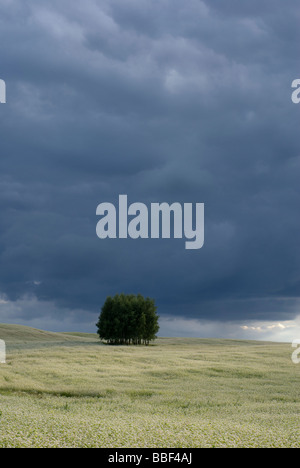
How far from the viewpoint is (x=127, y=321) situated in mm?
88188

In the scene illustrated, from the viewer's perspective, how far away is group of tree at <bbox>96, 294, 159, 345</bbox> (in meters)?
87.3

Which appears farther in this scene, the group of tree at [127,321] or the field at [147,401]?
the group of tree at [127,321]

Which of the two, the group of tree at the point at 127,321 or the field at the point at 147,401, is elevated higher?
the group of tree at the point at 127,321

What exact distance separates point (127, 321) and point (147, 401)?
62.5 meters

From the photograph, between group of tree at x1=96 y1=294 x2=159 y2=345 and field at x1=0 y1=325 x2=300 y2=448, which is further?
group of tree at x1=96 y1=294 x2=159 y2=345

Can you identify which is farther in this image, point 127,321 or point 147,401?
point 127,321

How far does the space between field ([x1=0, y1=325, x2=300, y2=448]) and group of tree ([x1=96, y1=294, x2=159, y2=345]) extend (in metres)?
35.5

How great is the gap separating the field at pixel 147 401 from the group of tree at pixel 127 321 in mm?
35548

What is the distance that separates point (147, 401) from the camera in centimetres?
2634

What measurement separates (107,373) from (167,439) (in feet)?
82.3

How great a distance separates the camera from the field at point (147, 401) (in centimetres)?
1387

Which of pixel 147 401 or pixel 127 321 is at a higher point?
pixel 127 321
